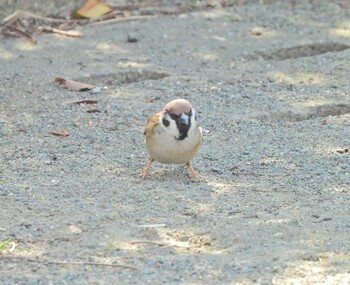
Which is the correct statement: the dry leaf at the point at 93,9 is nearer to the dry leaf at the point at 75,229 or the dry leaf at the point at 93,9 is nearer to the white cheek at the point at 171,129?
the white cheek at the point at 171,129

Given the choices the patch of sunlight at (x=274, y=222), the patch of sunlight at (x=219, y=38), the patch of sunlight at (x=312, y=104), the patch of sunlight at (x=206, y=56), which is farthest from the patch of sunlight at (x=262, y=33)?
the patch of sunlight at (x=274, y=222)

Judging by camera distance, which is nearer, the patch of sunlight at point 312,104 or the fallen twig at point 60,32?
the patch of sunlight at point 312,104

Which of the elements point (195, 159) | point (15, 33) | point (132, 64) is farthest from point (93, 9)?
point (195, 159)

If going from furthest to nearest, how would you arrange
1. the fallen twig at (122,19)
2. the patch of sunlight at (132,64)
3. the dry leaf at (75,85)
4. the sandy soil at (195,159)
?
the fallen twig at (122,19)
the patch of sunlight at (132,64)
the dry leaf at (75,85)
the sandy soil at (195,159)

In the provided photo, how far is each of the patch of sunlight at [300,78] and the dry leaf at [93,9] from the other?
8.53ft

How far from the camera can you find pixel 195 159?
305 inches

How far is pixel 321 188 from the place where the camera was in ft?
22.7

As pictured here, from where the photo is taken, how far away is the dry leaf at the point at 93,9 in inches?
447

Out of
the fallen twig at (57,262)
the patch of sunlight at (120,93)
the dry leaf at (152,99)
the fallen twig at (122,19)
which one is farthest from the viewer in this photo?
the fallen twig at (122,19)

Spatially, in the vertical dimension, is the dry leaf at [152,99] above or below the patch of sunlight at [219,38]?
above

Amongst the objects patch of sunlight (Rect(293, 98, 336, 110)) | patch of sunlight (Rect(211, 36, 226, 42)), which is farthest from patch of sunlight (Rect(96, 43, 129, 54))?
patch of sunlight (Rect(293, 98, 336, 110))

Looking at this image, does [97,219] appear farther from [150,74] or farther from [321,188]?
[150,74]

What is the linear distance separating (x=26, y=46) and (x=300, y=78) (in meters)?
2.85

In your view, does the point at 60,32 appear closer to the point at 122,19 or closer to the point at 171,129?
the point at 122,19
